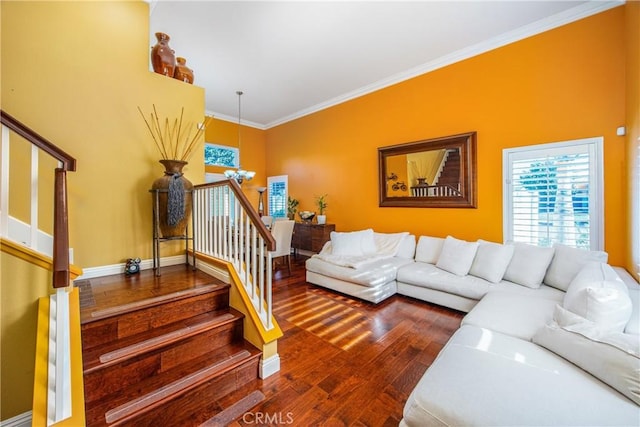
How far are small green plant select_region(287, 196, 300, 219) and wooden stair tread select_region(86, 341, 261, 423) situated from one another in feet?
14.8

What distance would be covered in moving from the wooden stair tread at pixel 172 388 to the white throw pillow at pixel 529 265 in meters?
2.86

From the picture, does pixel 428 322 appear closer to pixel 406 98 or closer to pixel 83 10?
pixel 406 98

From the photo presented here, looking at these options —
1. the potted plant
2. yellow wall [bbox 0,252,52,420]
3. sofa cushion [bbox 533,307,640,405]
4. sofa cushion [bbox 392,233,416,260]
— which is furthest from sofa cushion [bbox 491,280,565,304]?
yellow wall [bbox 0,252,52,420]

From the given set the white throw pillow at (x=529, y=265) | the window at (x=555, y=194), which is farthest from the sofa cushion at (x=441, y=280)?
the window at (x=555, y=194)

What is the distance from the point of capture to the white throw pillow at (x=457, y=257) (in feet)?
10.2

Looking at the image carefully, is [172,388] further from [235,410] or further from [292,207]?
[292,207]

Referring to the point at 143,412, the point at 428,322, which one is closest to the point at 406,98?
the point at 428,322

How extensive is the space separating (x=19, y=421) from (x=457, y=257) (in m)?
3.88

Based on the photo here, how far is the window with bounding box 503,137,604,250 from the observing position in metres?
2.84

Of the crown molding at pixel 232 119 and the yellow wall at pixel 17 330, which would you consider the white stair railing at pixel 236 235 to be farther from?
the crown molding at pixel 232 119

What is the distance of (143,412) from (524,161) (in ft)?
14.5

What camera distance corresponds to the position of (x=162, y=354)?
1.71m

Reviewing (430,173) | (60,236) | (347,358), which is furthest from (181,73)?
(430,173)

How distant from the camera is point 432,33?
333cm
